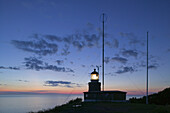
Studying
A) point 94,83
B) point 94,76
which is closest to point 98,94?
point 94,83

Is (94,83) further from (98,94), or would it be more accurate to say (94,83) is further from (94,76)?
(98,94)

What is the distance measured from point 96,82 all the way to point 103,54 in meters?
5.45

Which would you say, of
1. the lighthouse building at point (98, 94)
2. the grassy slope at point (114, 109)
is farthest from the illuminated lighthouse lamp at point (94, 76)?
the grassy slope at point (114, 109)

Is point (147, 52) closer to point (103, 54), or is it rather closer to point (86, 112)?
point (103, 54)

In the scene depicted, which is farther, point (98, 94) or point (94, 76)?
point (94, 76)

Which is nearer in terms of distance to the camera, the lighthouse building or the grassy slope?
the grassy slope

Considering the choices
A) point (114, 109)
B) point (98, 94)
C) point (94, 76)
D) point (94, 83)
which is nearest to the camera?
point (114, 109)

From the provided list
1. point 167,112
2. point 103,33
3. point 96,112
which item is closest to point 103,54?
point 103,33

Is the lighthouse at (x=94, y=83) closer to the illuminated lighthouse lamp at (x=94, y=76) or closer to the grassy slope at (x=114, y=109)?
the illuminated lighthouse lamp at (x=94, y=76)

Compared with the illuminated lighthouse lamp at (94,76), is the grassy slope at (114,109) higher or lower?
lower

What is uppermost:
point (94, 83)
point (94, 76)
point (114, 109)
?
point (94, 76)

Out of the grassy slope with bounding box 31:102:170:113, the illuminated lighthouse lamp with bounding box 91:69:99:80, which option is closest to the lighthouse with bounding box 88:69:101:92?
the illuminated lighthouse lamp with bounding box 91:69:99:80

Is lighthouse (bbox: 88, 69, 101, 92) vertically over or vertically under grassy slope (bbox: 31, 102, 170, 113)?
over

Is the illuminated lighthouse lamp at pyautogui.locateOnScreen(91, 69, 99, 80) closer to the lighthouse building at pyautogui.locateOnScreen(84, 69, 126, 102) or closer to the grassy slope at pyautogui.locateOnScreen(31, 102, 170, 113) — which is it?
the lighthouse building at pyautogui.locateOnScreen(84, 69, 126, 102)
